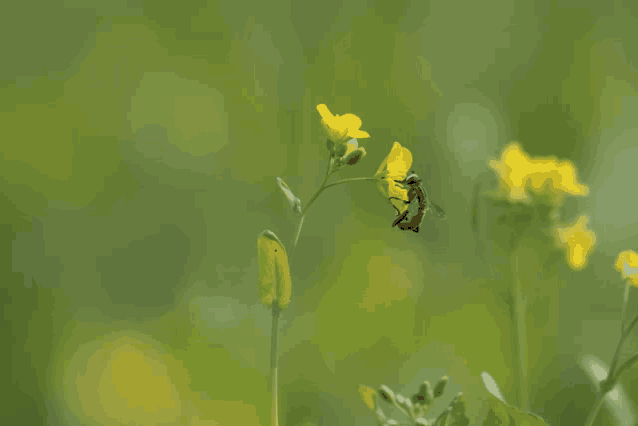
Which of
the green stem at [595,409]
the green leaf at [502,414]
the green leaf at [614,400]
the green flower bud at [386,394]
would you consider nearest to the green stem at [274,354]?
the green flower bud at [386,394]

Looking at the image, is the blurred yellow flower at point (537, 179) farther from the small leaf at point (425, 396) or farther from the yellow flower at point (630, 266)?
the small leaf at point (425, 396)

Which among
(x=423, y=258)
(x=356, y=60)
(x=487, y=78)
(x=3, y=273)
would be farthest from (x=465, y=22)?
(x=3, y=273)

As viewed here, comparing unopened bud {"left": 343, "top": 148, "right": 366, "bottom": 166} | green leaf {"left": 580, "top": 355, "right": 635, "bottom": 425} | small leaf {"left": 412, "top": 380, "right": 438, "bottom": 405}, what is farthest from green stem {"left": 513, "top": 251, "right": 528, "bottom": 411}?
unopened bud {"left": 343, "top": 148, "right": 366, "bottom": 166}

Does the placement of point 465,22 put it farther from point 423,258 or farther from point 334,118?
point 334,118

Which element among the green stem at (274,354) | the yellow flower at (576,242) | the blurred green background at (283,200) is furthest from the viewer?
the blurred green background at (283,200)

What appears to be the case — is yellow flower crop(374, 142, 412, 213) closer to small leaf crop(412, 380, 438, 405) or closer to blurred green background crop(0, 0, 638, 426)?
small leaf crop(412, 380, 438, 405)
